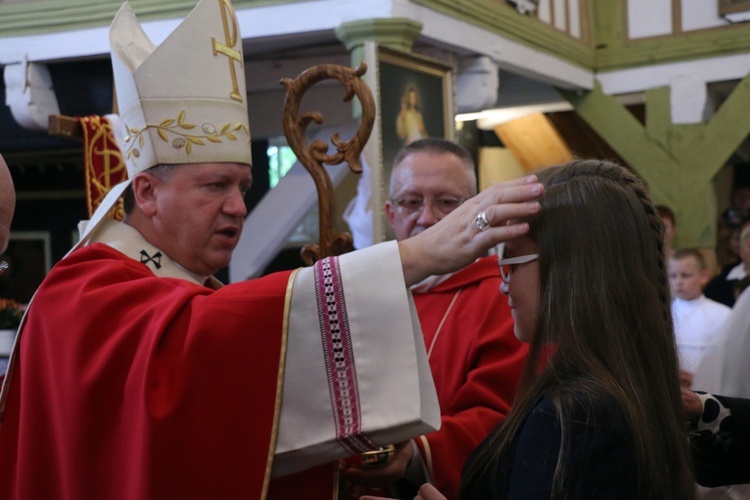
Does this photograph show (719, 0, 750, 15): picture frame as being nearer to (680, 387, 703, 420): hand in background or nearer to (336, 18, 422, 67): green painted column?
(336, 18, 422, 67): green painted column

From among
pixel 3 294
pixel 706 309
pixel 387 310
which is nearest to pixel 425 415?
pixel 387 310

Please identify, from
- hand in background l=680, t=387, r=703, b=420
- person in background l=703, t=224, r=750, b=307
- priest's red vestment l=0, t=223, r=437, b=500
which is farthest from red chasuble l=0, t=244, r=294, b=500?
person in background l=703, t=224, r=750, b=307

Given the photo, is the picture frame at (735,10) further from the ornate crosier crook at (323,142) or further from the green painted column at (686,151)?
the ornate crosier crook at (323,142)

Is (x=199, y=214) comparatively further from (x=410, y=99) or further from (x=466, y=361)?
(x=410, y=99)

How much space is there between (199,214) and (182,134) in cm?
21

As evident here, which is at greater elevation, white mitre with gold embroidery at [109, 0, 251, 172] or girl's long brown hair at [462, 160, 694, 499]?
white mitre with gold embroidery at [109, 0, 251, 172]

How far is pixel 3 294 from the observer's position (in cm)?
826

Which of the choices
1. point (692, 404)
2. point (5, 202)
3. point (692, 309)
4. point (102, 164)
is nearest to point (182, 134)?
point (5, 202)

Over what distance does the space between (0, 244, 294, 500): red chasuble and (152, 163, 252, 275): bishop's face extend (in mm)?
315

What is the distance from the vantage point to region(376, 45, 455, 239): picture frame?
544 centimetres

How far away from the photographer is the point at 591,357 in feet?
5.41

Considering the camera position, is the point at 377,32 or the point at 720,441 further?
the point at 377,32

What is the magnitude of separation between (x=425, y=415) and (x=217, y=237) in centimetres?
73

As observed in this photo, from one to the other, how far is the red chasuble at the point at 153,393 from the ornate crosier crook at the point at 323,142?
23.4 inches
